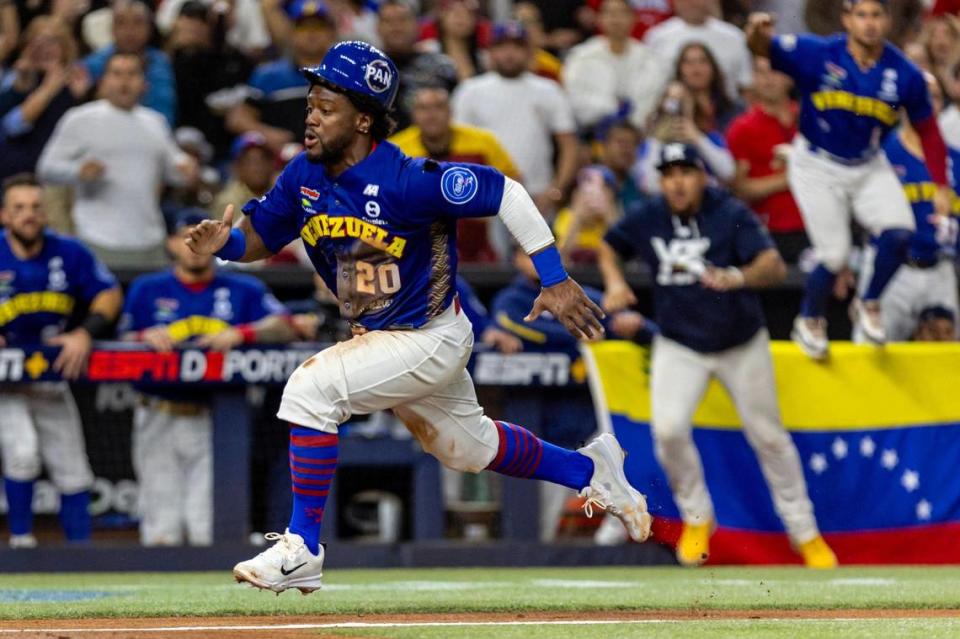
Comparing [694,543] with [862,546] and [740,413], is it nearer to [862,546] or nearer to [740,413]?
[740,413]

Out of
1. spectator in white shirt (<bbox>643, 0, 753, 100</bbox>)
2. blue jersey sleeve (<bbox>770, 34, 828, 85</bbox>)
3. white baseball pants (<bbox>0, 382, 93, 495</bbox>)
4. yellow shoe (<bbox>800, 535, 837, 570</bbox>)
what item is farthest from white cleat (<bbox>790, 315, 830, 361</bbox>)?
white baseball pants (<bbox>0, 382, 93, 495</bbox>)

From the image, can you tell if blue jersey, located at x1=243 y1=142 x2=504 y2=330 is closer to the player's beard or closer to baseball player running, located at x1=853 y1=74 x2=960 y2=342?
the player's beard

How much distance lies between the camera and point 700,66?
475 inches

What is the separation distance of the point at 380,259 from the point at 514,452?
3.08ft

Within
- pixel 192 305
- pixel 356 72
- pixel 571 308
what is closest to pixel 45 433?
pixel 192 305

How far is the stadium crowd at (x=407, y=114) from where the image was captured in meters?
11.0

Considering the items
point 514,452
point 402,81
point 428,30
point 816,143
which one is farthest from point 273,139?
point 514,452

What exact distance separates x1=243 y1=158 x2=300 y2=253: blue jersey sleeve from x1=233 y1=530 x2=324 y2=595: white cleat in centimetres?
117

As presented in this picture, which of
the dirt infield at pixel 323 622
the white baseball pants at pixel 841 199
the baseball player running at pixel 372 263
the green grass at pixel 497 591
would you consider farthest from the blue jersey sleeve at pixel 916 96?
the baseball player running at pixel 372 263

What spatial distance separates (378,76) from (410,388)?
1119 millimetres

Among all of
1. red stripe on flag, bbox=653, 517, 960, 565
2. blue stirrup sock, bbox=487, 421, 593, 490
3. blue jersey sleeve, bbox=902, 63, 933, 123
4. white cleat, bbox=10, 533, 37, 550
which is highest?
blue jersey sleeve, bbox=902, 63, 933, 123

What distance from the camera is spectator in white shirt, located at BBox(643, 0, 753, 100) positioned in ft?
42.4

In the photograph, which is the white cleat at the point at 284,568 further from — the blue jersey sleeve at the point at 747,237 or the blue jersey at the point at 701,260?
the blue jersey sleeve at the point at 747,237

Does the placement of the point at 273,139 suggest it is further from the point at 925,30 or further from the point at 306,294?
the point at 925,30
